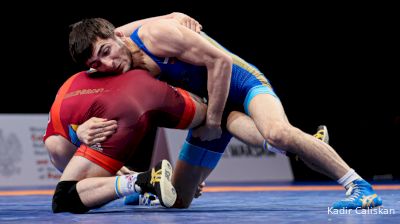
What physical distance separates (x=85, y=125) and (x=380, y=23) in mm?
7144

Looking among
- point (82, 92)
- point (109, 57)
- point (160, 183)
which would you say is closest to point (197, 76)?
point (109, 57)

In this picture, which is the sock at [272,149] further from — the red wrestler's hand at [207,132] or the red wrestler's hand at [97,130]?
the red wrestler's hand at [97,130]

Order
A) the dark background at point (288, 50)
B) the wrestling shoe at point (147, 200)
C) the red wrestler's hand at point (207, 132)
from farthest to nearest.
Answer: the dark background at point (288, 50)
the wrestling shoe at point (147, 200)
the red wrestler's hand at point (207, 132)

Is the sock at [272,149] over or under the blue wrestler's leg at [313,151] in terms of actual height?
under

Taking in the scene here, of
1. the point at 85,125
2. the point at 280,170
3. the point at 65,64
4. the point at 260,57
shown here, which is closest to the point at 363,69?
the point at 260,57

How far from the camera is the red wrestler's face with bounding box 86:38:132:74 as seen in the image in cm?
358

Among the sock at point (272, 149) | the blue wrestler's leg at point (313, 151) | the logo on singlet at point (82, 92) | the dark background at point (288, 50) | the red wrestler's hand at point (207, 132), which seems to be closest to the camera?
the blue wrestler's leg at point (313, 151)

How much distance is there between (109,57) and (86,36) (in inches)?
6.0

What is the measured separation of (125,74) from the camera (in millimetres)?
3607

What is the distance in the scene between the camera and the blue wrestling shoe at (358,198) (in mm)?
3307

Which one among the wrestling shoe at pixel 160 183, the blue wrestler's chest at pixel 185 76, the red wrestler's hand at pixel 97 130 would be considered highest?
the blue wrestler's chest at pixel 185 76

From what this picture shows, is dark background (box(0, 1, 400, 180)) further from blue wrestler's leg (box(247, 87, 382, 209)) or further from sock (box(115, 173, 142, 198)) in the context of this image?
sock (box(115, 173, 142, 198))

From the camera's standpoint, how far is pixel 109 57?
3.60 metres

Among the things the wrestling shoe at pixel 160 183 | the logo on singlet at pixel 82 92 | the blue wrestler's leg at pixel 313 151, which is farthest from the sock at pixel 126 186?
the blue wrestler's leg at pixel 313 151
